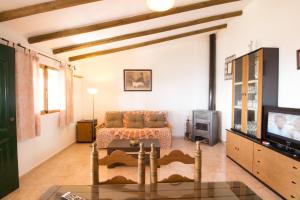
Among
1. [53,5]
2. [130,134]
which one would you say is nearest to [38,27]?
[53,5]

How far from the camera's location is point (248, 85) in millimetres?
3465

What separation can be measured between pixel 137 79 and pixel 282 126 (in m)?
4.13

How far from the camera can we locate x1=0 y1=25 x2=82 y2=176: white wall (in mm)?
3180

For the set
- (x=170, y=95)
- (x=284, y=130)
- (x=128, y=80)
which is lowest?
(x=284, y=130)

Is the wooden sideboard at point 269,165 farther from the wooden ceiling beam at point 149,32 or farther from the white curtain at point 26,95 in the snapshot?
the white curtain at point 26,95

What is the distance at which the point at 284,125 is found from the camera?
2.67 meters

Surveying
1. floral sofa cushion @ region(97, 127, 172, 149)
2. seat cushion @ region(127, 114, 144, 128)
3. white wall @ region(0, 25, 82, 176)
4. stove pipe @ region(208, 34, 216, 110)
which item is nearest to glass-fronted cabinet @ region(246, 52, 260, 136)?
floral sofa cushion @ region(97, 127, 172, 149)

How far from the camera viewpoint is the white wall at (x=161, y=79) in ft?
19.8

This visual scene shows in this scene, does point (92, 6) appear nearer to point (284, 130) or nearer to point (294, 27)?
point (294, 27)

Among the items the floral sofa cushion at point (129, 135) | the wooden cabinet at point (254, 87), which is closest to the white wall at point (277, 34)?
the wooden cabinet at point (254, 87)

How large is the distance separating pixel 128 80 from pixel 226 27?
3.06 m

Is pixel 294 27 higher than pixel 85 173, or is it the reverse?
pixel 294 27

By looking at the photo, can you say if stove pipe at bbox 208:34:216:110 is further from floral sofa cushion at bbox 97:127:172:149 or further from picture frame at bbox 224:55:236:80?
floral sofa cushion at bbox 97:127:172:149

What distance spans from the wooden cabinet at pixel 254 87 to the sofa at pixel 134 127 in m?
1.73
